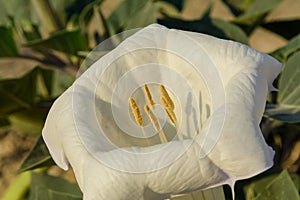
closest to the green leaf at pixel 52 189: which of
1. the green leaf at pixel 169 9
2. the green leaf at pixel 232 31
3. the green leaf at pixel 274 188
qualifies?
the green leaf at pixel 274 188

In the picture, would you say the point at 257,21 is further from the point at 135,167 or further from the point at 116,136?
the point at 135,167

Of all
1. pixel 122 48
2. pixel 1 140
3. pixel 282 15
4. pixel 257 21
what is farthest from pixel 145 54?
pixel 282 15

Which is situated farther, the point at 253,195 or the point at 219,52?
the point at 253,195

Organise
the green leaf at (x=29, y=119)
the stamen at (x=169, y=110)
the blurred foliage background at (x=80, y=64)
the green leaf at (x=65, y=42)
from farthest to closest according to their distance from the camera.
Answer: the green leaf at (x=29, y=119) → the green leaf at (x=65, y=42) → the blurred foliage background at (x=80, y=64) → the stamen at (x=169, y=110)

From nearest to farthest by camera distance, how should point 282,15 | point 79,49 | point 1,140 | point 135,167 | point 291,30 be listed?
point 135,167
point 79,49
point 291,30
point 1,140
point 282,15

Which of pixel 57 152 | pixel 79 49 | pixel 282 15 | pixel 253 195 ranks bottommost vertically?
pixel 282 15

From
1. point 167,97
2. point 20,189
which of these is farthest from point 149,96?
point 20,189

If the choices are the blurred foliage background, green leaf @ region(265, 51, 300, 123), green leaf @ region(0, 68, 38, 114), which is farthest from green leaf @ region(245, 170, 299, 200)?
green leaf @ region(0, 68, 38, 114)

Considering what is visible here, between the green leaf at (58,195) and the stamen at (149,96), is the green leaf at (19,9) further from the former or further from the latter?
the stamen at (149,96)
